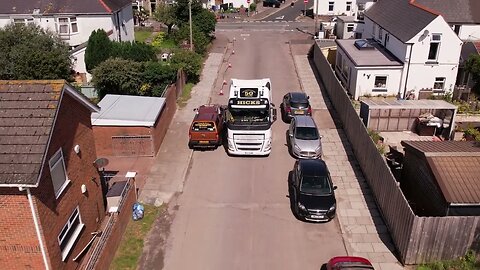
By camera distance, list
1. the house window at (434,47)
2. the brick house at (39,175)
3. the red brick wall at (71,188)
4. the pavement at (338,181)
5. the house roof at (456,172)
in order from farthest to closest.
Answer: the house window at (434,47) < the pavement at (338,181) < the house roof at (456,172) < the red brick wall at (71,188) < the brick house at (39,175)

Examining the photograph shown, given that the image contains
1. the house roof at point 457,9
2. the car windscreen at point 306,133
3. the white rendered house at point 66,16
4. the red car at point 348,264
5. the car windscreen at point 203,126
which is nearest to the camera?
the red car at point 348,264

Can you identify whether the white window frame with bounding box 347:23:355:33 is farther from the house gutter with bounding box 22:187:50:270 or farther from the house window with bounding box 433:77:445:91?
the house gutter with bounding box 22:187:50:270

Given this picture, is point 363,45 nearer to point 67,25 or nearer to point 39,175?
point 67,25

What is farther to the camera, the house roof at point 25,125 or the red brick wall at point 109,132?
the red brick wall at point 109,132

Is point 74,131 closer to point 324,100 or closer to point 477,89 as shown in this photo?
Answer: point 324,100

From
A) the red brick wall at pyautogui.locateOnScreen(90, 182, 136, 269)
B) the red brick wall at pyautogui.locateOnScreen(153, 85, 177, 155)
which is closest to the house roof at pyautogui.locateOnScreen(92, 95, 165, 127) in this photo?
the red brick wall at pyautogui.locateOnScreen(153, 85, 177, 155)

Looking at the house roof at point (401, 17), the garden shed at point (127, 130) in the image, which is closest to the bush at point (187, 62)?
the garden shed at point (127, 130)

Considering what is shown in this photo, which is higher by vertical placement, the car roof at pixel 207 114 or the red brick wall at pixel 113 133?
the car roof at pixel 207 114

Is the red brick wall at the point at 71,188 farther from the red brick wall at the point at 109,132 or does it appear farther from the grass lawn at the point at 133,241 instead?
the red brick wall at the point at 109,132

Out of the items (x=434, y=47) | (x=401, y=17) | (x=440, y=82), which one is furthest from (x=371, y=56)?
(x=440, y=82)
